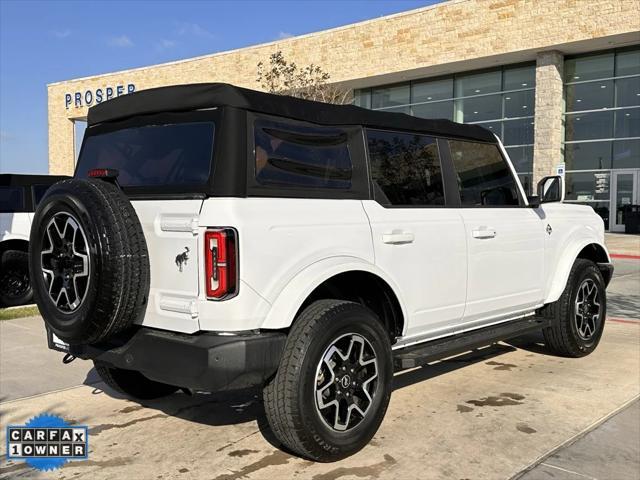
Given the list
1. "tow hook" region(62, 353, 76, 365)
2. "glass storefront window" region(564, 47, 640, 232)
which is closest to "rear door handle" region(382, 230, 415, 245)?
"tow hook" region(62, 353, 76, 365)

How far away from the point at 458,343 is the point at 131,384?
2.36 meters

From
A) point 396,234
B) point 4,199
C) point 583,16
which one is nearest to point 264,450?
point 396,234

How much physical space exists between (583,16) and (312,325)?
22125 millimetres

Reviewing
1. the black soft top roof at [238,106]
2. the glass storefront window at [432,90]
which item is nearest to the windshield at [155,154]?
the black soft top roof at [238,106]

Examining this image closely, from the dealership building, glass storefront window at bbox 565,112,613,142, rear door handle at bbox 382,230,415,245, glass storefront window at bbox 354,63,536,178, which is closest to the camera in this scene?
rear door handle at bbox 382,230,415,245

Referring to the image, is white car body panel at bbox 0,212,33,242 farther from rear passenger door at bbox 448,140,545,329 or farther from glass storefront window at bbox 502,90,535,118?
glass storefront window at bbox 502,90,535,118

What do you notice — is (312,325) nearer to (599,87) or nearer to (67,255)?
(67,255)

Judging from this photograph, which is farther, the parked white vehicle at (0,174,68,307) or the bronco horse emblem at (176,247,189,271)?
the parked white vehicle at (0,174,68,307)

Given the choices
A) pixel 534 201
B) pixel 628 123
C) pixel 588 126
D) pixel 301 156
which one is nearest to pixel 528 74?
pixel 588 126

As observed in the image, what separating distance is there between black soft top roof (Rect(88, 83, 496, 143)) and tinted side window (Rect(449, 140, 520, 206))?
382mm

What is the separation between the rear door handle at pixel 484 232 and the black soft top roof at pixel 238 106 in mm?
796

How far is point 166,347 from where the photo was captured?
3.14 meters

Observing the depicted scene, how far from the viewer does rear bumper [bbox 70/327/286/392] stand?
2.99 metres

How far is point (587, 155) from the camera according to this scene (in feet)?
79.9
